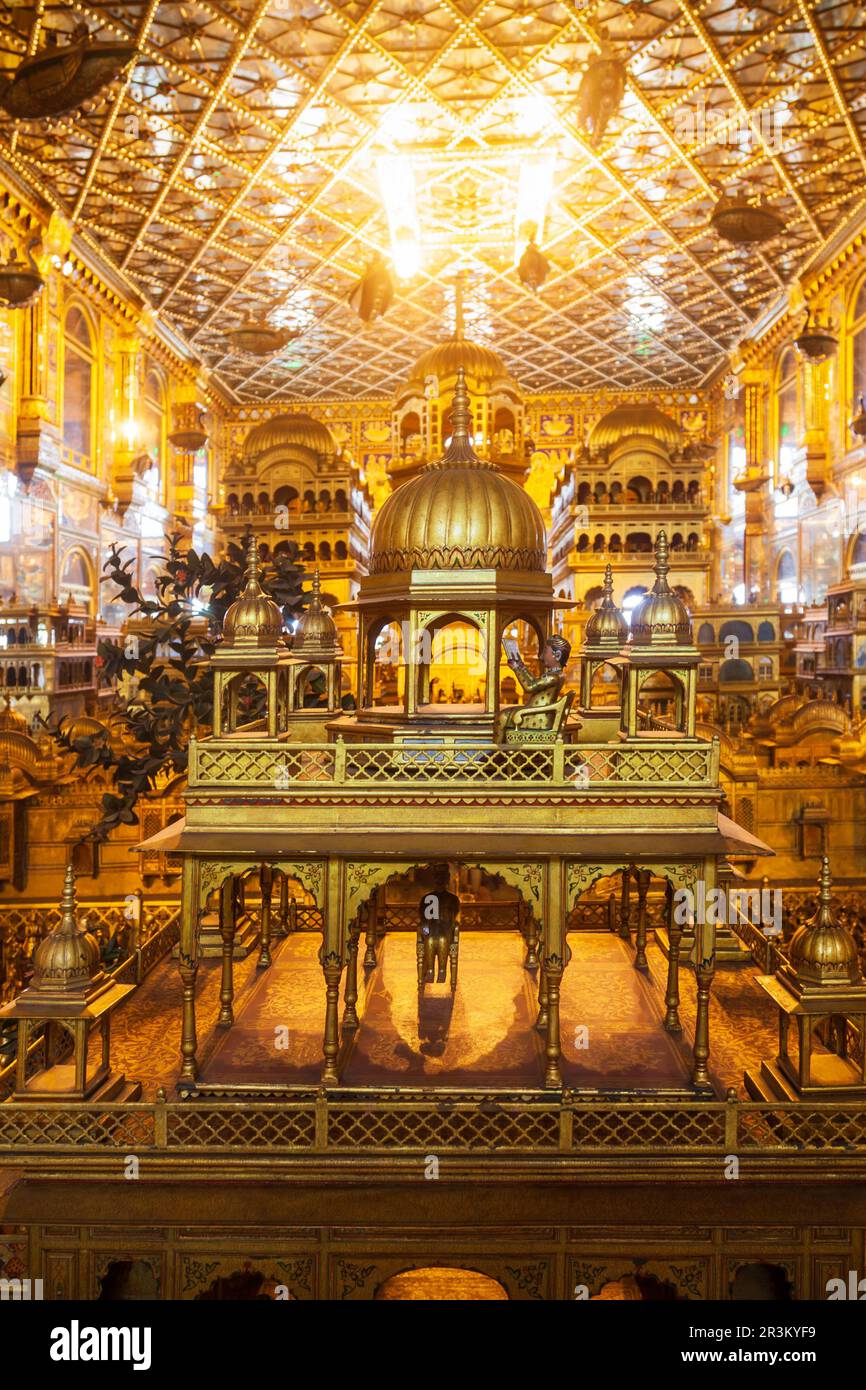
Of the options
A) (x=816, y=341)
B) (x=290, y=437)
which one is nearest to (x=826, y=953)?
(x=816, y=341)

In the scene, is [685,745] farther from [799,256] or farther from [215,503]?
Answer: [215,503]

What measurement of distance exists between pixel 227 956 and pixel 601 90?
17686 millimetres

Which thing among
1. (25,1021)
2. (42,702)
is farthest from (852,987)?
(42,702)

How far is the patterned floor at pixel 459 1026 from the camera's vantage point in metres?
8.70

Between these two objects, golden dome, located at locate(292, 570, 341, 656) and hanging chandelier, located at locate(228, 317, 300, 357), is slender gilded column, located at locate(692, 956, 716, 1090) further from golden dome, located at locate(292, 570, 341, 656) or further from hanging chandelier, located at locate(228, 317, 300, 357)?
hanging chandelier, located at locate(228, 317, 300, 357)

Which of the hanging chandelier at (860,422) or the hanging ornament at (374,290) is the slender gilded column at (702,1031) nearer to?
the hanging chandelier at (860,422)

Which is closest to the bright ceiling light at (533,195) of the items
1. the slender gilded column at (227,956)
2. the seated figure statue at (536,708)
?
the seated figure statue at (536,708)

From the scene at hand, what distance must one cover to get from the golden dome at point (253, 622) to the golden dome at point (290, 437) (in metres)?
23.8

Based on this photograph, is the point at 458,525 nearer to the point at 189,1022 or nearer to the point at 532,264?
the point at 189,1022

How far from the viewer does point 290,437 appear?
32688mm

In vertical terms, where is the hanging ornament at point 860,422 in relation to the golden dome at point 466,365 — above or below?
below

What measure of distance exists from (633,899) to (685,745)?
23.5ft

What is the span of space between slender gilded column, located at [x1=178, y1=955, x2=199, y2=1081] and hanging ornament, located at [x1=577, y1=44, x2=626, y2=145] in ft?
57.8

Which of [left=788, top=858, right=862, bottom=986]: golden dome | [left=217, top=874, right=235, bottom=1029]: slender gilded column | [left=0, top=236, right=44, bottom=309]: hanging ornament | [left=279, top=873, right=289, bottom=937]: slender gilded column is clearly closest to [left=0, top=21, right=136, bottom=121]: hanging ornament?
[left=0, top=236, right=44, bottom=309]: hanging ornament
